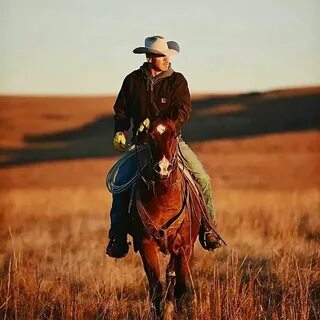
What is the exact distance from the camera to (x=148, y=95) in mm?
9148

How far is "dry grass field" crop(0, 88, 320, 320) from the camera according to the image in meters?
9.34

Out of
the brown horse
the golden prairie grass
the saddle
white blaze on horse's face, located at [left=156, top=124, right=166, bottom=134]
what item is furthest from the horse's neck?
the golden prairie grass

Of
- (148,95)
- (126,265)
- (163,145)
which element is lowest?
(126,265)

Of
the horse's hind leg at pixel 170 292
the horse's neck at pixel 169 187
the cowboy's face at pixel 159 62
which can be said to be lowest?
the horse's hind leg at pixel 170 292

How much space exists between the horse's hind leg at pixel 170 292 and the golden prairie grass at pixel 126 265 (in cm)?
19

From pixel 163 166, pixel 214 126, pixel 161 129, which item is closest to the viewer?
pixel 163 166

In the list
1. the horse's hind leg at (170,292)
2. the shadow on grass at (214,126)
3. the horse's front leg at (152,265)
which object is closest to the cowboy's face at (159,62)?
the horse's front leg at (152,265)

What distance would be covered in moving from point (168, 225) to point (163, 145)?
851 mm

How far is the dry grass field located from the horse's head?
3.72 ft

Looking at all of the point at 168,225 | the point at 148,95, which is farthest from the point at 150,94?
the point at 168,225

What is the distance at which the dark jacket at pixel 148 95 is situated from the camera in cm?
912

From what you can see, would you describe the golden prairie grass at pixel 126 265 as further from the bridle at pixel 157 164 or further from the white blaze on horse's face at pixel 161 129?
the white blaze on horse's face at pixel 161 129

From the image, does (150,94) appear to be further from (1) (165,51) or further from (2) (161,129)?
(2) (161,129)

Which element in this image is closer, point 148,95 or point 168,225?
point 168,225
